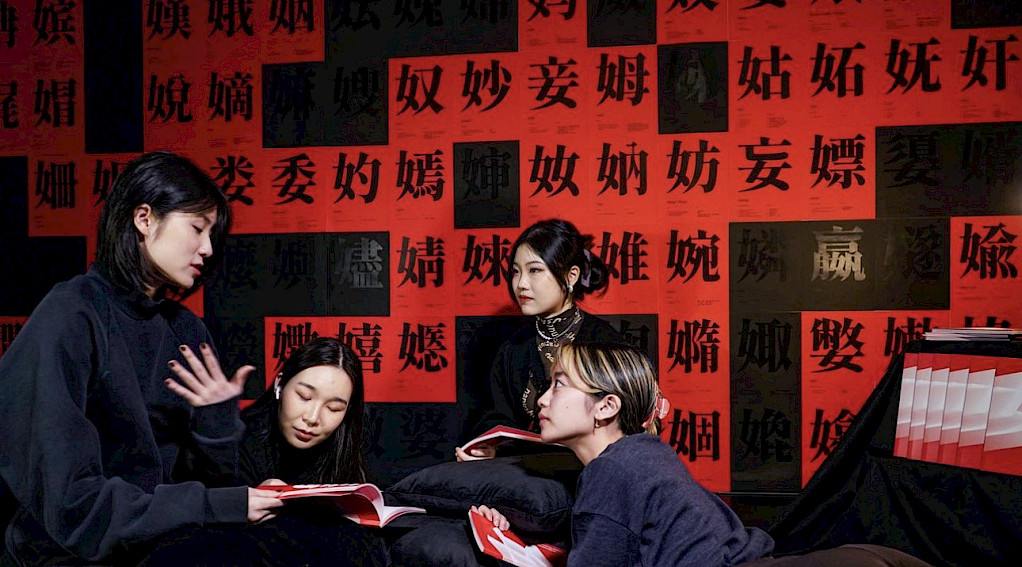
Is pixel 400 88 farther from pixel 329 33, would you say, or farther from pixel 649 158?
pixel 649 158

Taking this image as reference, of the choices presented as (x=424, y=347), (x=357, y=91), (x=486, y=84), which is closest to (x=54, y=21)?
(x=357, y=91)

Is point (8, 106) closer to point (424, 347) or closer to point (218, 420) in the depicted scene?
point (424, 347)

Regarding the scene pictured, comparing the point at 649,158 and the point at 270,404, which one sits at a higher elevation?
the point at 649,158

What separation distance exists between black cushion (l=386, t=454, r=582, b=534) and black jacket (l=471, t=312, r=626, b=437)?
633 millimetres

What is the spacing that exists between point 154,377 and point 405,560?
754mm

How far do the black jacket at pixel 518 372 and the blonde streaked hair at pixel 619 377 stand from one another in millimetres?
789

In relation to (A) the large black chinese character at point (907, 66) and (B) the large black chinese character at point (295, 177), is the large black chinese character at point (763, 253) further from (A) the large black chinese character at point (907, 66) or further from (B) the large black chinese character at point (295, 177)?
(B) the large black chinese character at point (295, 177)

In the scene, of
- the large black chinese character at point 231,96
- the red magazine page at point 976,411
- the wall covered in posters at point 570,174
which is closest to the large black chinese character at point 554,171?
the wall covered in posters at point 570,174

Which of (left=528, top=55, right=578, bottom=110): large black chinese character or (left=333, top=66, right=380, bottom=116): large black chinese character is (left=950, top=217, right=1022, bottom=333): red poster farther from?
(left=333, top=66, right=380, bottom=116): large black chinese character

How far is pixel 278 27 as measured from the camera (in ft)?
11.1

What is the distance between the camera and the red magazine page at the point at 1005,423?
2273 millimetres

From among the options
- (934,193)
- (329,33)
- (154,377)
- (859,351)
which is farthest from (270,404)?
(934,193)

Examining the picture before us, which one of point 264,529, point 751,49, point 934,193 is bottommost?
point 264,529

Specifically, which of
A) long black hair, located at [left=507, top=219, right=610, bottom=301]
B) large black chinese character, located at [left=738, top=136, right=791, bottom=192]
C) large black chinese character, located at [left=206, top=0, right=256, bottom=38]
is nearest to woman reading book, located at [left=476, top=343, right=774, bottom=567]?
long black hair, located at [left=507, top=219, right=610, bottom=301]
